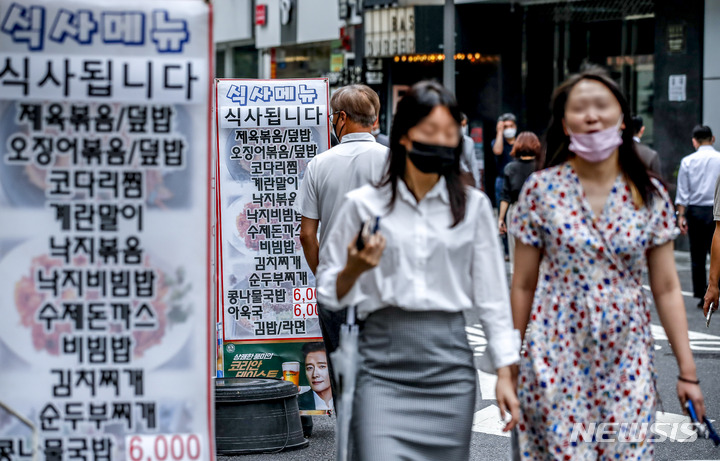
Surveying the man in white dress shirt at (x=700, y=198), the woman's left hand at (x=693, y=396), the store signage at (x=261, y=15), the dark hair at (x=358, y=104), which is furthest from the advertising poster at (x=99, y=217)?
the store signage at (x=261, y=15)

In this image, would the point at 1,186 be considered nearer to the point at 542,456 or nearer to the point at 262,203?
the point at 542,456

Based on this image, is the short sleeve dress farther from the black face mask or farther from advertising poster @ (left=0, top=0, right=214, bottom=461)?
advertising poster @ (left=0, top=0, right=214, bottom=461)

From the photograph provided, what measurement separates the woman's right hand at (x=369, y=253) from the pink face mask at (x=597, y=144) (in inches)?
30.0

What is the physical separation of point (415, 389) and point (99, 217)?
44.6 inches

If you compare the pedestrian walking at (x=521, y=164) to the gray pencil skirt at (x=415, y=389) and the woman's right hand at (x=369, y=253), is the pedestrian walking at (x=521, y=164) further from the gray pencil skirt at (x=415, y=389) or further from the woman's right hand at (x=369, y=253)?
the woman's right hand at (x=369, y=253)

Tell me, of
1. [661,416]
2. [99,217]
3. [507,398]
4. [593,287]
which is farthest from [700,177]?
[99,217]

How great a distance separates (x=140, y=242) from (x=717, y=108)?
585 inches

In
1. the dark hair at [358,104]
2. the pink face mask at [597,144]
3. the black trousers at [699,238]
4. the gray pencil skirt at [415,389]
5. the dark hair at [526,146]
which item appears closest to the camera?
the gray pencil skirt at [415,389]

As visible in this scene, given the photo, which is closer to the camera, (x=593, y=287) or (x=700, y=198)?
(x=593, y=287)

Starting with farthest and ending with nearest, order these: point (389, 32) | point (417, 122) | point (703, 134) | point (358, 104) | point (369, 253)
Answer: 1. point (389, 32)
2. point (703, 134)
3. point (358, 104)
4. point (417, 122)
5. point (369, 253)

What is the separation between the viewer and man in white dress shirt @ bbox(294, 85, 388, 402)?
17.4 ft

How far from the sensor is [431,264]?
3.64 metres

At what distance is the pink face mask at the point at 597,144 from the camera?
3.73 meters

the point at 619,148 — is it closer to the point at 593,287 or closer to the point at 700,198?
the point at 593,287
